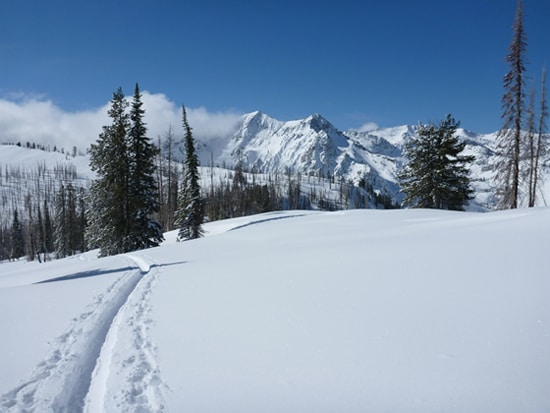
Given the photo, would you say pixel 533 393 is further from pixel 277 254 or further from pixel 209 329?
pixel 277 254

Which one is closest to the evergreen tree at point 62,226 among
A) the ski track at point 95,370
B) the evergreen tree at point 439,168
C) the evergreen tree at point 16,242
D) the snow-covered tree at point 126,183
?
the evergreen tree at point 16,242

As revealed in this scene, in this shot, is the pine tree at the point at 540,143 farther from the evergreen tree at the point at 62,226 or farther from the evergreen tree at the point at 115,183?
the evergreen tree at the point at 62,226

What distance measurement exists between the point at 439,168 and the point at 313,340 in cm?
2662

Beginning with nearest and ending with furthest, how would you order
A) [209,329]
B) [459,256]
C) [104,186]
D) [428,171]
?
[209,329]
[459,256]
[104,186]
[428,171]

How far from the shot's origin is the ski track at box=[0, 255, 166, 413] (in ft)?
11.3

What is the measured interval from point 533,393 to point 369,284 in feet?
10.8

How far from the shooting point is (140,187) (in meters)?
23.2

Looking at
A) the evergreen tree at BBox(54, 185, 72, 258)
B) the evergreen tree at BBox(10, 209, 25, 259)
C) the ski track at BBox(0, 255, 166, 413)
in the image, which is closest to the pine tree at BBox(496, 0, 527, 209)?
the ski track at BBox(0, 255, 166, 413)

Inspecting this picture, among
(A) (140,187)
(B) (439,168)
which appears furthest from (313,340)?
(B) (439,168)

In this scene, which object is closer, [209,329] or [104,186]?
[209,329]

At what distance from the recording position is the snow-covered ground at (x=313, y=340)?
3.20 meters

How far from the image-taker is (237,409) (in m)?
3.06

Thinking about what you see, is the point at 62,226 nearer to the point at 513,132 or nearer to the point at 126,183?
the point at 126,183

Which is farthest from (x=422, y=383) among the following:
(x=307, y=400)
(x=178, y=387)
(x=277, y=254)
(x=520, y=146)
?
(x=520, y=146)
